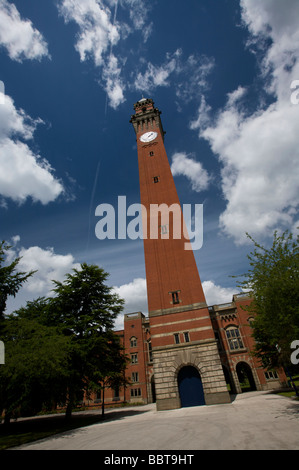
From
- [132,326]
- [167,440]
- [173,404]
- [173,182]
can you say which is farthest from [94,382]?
[173,182]

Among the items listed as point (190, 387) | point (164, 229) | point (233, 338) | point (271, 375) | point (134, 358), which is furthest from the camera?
point (134, 358)

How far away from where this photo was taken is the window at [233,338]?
38.0m

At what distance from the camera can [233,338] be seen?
3847 centimetres

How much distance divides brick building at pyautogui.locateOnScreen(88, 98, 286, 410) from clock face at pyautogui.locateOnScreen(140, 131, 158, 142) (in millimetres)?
145

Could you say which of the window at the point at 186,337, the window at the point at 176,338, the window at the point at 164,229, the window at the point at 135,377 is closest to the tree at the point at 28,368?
the window at the point at 176,338

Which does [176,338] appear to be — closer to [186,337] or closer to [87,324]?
[186,337]

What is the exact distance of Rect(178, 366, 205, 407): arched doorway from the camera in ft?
75.4

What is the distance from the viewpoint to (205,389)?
2284 centimetres

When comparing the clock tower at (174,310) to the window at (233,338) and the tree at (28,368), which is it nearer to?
the tree at (28,368)

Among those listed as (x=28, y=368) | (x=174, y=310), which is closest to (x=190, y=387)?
(x=174, y=310)

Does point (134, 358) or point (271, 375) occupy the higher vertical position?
point (134, 358)

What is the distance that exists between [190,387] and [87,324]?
1239 cm
